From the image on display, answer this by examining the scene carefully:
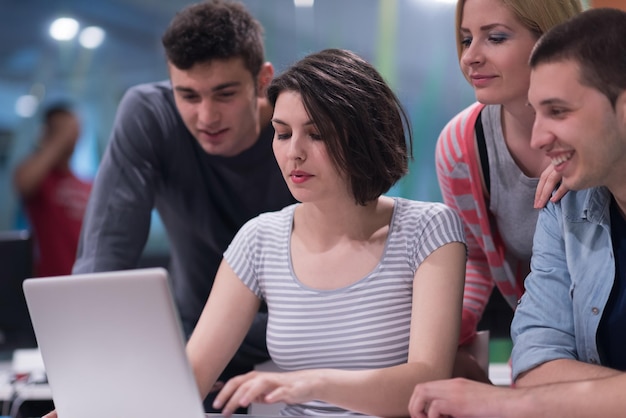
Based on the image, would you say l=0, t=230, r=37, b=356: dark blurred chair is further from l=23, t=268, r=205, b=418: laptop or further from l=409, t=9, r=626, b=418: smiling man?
l=409, t=9, r=626, b=418: smiling man

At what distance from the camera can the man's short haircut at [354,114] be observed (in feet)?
6.13

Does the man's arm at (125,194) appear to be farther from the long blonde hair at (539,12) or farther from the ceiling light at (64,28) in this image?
the ceiling light at (64,28)

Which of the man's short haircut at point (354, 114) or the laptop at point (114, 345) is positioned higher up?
the man's short haircut at point (354, 114)

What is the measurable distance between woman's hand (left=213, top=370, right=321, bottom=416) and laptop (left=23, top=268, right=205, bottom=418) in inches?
2.0

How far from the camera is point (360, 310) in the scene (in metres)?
1.87

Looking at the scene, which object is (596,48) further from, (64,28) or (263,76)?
(64,28)

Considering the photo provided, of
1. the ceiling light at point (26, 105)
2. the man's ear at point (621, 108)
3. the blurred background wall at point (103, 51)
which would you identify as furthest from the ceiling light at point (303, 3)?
the man's ear at point (621, 108)

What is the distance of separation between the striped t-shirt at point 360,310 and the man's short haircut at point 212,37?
2.51 ft

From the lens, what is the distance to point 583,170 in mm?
1586

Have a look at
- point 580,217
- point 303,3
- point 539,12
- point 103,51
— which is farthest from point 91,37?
point 580,217

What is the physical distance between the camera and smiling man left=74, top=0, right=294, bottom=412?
2.45 metres

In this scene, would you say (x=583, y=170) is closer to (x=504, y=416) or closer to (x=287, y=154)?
(x=504, y=416)

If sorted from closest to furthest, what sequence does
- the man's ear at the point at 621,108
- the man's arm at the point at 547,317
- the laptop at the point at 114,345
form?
the laptop at the point at 114,345
the man's ear at the point at 621,108
the man's arm at the point at 547,317

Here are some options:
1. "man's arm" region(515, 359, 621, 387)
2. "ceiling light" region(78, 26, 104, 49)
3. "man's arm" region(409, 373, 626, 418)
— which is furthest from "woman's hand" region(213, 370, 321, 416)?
"ceiling light" region(78, 26, 104, 49)
